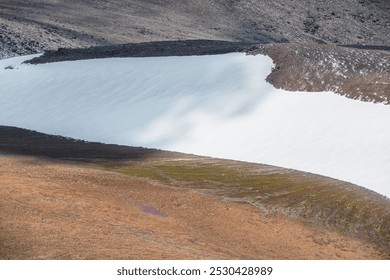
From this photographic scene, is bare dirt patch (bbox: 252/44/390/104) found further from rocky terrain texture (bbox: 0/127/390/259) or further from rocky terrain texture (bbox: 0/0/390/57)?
rocky terrain texture (bbox: 0/0/390/57)

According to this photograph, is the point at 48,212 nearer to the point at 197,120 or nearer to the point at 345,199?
the point at 345,199

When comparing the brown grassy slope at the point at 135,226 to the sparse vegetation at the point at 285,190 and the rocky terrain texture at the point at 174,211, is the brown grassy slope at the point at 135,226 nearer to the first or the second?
the rocky terrain texture at the point at 174,211

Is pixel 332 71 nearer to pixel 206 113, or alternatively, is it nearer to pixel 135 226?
pixel 206 113

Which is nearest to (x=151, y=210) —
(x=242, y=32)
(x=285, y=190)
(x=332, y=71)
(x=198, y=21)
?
(x=285, y=190)

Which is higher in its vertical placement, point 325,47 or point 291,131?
point 325,47

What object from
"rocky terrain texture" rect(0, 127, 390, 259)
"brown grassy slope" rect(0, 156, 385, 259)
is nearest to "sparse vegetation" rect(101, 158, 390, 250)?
"rocky terrain texture" rect(0, 127, 390, 259)

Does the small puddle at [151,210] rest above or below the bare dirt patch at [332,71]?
below

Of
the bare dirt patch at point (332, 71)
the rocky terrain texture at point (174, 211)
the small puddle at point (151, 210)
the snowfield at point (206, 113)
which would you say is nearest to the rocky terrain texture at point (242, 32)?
the bare dirt patch at point (332, 71)

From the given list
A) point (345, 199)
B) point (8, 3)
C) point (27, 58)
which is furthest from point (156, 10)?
point (345, 199)
